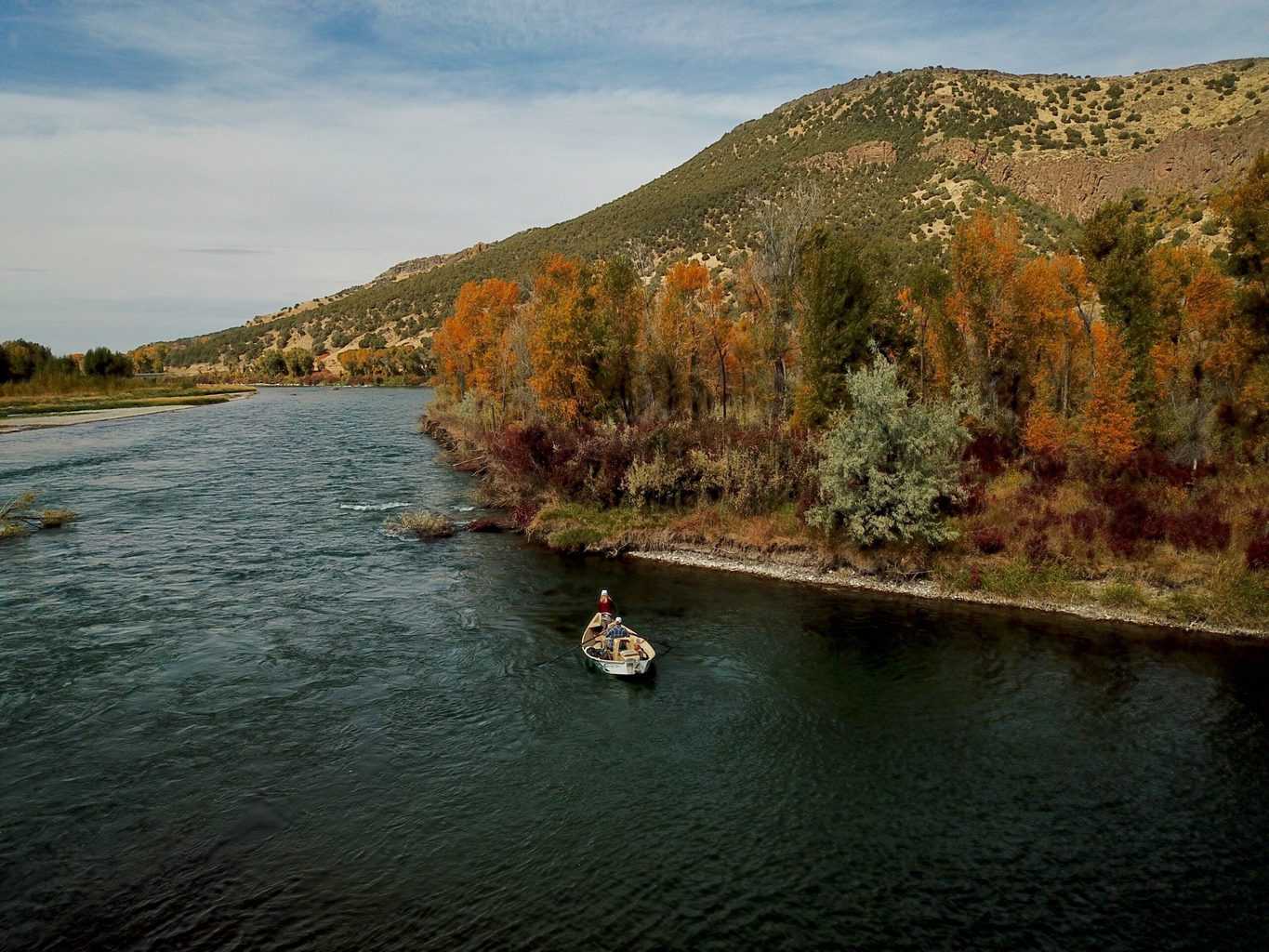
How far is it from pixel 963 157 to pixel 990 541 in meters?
85.7

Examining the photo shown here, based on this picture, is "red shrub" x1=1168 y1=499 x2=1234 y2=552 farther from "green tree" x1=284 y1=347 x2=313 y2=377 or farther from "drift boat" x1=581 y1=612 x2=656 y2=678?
"green tree" x1=284 y1=347 x2=313 y2=377

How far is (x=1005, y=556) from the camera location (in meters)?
31.6

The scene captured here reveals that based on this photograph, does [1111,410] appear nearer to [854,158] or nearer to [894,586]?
[894,586]

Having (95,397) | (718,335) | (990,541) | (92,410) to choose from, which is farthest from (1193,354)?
(95,397)

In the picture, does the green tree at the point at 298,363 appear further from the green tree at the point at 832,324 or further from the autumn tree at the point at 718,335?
the green tree at the point at 832,324

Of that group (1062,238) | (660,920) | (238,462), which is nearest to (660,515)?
(660,920)

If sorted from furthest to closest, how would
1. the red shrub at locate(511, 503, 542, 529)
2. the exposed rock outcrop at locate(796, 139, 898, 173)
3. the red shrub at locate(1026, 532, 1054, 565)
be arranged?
1. the exposed rock outcrop at locate(796, 139, 898, 173)
2. the red shrub at locate(511, 503, 542, 529)
3. the red shrub at locate(1026, 532, 1054, 565)

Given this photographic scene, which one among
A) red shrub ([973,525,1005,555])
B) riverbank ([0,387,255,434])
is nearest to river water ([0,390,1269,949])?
red shrub ([973,525,1005,555])

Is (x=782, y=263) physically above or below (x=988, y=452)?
above

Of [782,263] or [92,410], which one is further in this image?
[92,410]

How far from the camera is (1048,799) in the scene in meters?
18.1

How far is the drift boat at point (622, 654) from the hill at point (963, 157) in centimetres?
3716

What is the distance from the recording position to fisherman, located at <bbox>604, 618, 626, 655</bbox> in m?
24.4

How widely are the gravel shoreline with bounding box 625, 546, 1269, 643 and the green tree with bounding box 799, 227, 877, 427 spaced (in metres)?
9.71
